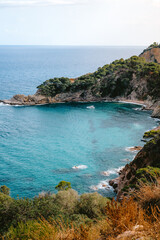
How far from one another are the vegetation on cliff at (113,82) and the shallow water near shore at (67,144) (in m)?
9.16

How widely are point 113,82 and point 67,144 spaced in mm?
46004

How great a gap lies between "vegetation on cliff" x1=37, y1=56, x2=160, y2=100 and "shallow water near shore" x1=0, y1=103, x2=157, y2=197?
9.16 meters

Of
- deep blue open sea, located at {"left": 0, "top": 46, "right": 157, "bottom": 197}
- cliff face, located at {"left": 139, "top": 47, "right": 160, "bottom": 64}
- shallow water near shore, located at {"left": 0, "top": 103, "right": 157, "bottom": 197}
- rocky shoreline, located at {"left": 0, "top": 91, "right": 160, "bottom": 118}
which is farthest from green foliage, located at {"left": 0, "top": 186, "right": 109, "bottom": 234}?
cliff face, located at {"left": 139, "top": 47, "right": 160, "bottom": 64}

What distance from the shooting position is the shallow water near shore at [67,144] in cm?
3800

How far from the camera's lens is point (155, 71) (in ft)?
277

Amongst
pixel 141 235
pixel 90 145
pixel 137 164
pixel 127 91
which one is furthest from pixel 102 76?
pixel 141 235

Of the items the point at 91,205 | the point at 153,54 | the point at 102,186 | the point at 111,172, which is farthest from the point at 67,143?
the point at 153,54

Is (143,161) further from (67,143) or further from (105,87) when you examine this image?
(105,87)

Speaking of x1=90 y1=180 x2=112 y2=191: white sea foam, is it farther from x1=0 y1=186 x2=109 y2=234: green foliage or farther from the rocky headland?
the rocky headland

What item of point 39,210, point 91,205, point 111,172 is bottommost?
point 111,172

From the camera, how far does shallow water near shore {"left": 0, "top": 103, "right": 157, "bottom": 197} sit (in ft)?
125

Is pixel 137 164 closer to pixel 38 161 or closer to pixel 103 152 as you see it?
pixel 103 152

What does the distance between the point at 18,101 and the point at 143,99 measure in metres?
47.3

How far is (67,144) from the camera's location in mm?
52250
